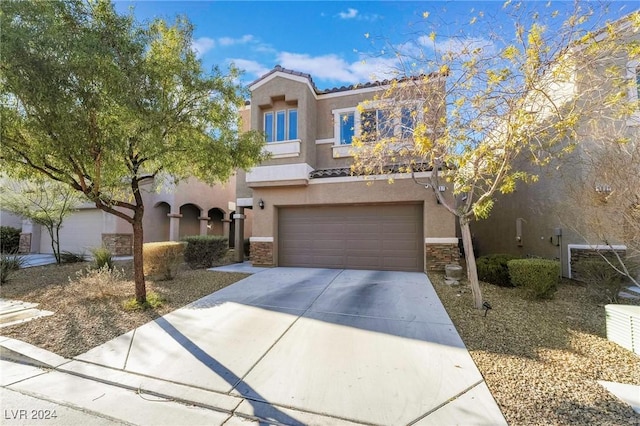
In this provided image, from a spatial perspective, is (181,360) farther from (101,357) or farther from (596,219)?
(596,219)

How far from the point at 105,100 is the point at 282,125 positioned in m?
7.82

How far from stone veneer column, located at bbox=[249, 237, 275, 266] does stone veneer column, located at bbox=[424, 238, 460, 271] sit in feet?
19.5

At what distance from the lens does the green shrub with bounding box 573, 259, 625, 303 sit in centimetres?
660

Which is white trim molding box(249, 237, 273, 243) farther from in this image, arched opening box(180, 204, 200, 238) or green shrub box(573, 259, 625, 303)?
green shrub box(573, 259, 625, 303)

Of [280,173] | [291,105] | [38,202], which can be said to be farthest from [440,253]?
[38,202]

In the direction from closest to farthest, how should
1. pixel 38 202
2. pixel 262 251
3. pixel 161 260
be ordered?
pixel 161 260
pixel 262 251
pixel 38 202

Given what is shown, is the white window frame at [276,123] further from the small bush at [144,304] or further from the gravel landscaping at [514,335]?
the small bush at [144,304]

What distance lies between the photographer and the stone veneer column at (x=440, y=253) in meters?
9.96

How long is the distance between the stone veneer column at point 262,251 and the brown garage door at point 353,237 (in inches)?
17.6

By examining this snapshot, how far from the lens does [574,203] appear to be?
716 centimetres

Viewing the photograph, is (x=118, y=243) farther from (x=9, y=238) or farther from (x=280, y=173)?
(x=280, y=173)

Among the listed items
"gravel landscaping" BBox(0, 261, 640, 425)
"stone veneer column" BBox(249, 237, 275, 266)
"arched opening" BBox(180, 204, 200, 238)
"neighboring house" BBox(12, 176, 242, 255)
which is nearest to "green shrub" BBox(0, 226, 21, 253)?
"neighboring house" BBox(12, 176, 242, 255)

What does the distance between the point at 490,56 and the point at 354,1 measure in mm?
3983

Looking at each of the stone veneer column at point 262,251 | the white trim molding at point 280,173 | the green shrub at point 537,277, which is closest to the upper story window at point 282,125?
the white trim molding at point 280,173
